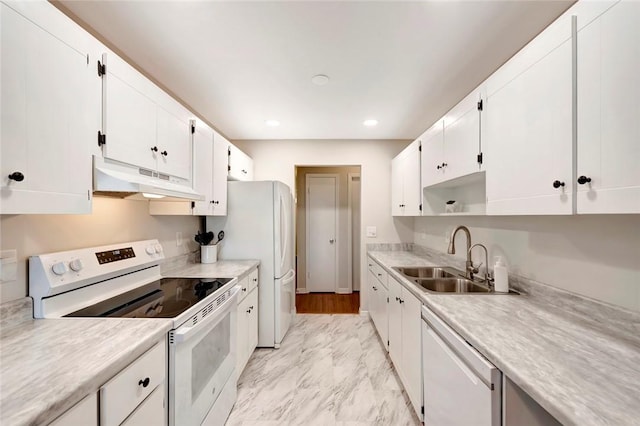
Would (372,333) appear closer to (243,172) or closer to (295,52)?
(243,172)

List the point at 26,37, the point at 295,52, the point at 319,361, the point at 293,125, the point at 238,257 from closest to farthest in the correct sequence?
the point at 26,37 → the point at 295,52 → the point at 319,361 → the point at 238,257 → the point at 293,125

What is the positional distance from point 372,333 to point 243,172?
249 centimetres

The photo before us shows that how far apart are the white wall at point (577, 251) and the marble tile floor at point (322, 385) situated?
1.30m

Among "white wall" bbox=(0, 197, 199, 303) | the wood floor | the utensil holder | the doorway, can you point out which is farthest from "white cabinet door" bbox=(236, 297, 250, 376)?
the doorway

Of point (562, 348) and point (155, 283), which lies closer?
point (562, 348)

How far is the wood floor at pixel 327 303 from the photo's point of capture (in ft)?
12.8

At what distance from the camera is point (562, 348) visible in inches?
37.2

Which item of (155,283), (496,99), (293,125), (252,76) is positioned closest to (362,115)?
(293,125)

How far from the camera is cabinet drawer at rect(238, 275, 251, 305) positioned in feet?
7.20

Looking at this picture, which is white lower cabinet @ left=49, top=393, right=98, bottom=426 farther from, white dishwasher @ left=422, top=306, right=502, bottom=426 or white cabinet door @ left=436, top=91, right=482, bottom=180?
white cabinet door @ left=436, top=91, right=482, bottom=180

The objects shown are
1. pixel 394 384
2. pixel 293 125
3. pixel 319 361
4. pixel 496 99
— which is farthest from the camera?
pixel 293 125

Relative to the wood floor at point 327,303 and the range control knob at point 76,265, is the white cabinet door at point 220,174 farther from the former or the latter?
the wood floor at point 327,303

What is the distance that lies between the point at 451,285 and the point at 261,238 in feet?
5.94

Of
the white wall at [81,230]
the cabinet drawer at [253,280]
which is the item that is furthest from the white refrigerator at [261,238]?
the white wall at [81,230]
